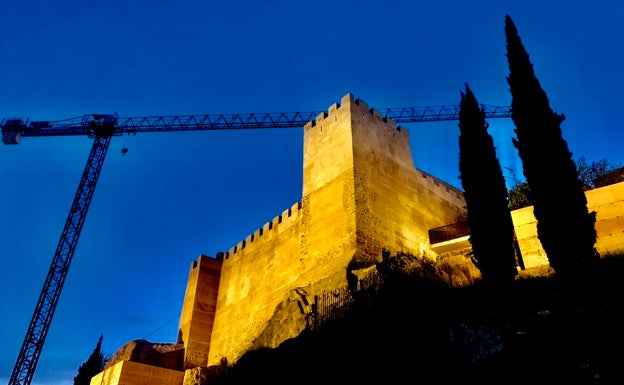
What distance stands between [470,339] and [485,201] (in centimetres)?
591

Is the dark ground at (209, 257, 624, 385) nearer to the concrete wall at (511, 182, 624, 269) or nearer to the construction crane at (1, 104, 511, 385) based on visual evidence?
the concrete wall at (511, 182, 624, 269)

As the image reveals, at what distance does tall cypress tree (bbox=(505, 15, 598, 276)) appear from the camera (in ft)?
45.9

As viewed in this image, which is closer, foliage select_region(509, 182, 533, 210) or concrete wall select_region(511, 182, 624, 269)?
concrete wall select_region(511, 182, 624, 269)

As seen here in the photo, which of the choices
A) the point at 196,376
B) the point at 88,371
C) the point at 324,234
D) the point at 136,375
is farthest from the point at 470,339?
the point at 88,371

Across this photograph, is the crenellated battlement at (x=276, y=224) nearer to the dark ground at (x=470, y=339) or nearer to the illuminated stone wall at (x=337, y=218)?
the illuminated stone wall at (x=337, y=218)

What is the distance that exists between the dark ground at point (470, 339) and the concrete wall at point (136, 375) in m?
6.75

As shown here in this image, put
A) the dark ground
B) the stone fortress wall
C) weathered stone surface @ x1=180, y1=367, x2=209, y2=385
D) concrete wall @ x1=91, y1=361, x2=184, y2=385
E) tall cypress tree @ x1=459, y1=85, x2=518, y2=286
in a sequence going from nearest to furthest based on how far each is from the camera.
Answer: the dark ground < tall cypress tree @ x1=459, y1=85, x2=518, y2=286 < the stone fortress wall < weathered stone surface @ x1=180, y1=367, x2=209, y2=385 < concrete wall @ x1=91, y1=361, x2=184, y2=385

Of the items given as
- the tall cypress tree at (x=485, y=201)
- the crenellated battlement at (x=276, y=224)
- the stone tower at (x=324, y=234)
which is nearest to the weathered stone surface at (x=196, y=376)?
the stone tower at (x=324, y=234)

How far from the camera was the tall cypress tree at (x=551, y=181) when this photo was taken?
45.9 ft

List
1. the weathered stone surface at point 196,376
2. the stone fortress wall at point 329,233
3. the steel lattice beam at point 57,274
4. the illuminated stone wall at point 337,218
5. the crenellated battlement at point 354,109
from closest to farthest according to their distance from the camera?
the stone fortress wall at point 329,233
the illuminated stone wall at point 337,218
the weathered stone surface at point 196,376
the crenellated battlement at point 354,109
the steel lattice beam at point 57,274

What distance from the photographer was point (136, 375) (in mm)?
22062

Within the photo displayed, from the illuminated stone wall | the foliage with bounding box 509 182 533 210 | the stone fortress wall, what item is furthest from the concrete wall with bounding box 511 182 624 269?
the foliage with bounding box 509 182 533 210

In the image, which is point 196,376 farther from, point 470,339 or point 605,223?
point 605,223

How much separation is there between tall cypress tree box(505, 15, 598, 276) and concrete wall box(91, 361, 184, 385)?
16.1 m
